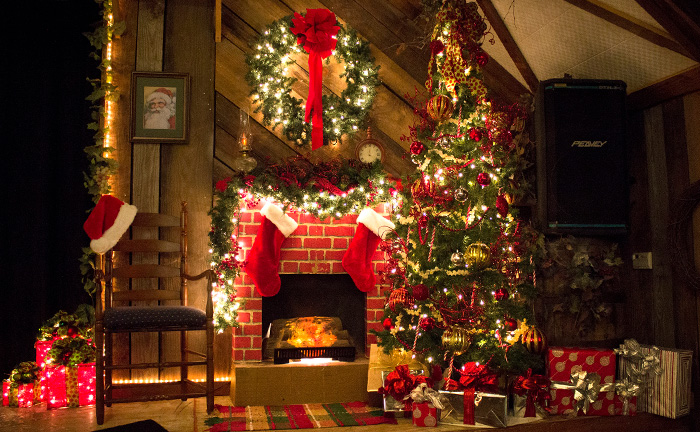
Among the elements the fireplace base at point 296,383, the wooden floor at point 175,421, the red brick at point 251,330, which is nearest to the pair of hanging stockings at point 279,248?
the red brick at point 251,330

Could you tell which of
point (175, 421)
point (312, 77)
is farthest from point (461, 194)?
point (175, 421)

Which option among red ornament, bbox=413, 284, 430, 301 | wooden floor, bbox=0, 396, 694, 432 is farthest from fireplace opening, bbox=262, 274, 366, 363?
red ornament, bbox=413, 284, 430, 301

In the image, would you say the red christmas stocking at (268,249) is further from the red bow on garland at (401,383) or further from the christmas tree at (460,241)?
the red bow on garland at (401,383)

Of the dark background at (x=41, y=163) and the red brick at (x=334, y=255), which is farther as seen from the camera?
the dark background at (x=41, y=163)

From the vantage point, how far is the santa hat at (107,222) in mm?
3365

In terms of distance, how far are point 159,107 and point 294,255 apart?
139cm

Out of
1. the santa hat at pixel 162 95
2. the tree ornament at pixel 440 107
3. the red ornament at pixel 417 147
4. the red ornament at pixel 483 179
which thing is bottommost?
the red ornament at pixel 483 179

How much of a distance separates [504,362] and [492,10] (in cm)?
242

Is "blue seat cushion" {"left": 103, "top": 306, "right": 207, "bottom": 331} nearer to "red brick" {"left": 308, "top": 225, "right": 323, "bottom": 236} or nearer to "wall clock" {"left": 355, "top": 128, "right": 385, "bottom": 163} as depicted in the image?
"red brick" {"left": 308, "top": 225, "right": 323, "bottom": 236}

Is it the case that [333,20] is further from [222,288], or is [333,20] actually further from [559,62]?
[222,288]

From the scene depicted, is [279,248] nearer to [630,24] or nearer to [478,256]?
[478,256]

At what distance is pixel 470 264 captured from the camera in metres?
3.23

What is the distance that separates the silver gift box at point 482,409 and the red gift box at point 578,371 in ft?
1.46

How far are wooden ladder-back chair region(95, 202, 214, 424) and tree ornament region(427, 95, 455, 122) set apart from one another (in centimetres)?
167
